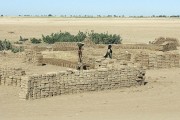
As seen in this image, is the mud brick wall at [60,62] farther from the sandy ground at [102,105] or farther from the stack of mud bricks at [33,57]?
the sandy ground at [102,105]

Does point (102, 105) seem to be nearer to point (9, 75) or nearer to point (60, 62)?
point (9, 75)

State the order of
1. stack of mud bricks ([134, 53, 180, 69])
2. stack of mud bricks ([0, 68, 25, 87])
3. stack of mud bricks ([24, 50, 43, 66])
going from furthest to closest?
Result: stack of mud bricks ([24, 50, 43, 66]), stack of mud bricks ([134, 53, 180, 69]), stack of mud bricks ([0, 68, 25, 87])

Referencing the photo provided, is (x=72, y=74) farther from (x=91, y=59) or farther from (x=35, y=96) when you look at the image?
(x=91, y=59)

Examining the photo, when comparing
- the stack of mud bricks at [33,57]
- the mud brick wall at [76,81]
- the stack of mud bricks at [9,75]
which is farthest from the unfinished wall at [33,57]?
the mud brick wall at [76,81]

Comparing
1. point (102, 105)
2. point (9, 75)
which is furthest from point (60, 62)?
point (102, 105)

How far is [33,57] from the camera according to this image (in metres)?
22.5

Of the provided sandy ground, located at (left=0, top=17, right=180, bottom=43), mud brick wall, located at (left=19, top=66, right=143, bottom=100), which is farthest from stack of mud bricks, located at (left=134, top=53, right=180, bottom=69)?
sandy ground, located at (left=0, top=17, right=180, bottom=43)

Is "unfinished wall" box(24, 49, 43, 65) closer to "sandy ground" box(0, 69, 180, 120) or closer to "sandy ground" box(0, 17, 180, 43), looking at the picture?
"sandy ground" box(0, 69, 180, 120)

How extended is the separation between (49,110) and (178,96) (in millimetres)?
4280

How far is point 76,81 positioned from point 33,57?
334 inches

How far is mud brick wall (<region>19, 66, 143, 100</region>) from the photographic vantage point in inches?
529

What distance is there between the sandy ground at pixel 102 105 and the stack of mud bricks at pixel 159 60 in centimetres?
477

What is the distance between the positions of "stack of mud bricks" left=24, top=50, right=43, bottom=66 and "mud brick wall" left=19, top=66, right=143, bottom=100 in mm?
7322

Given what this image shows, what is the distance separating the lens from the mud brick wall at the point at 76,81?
44.1 feet
